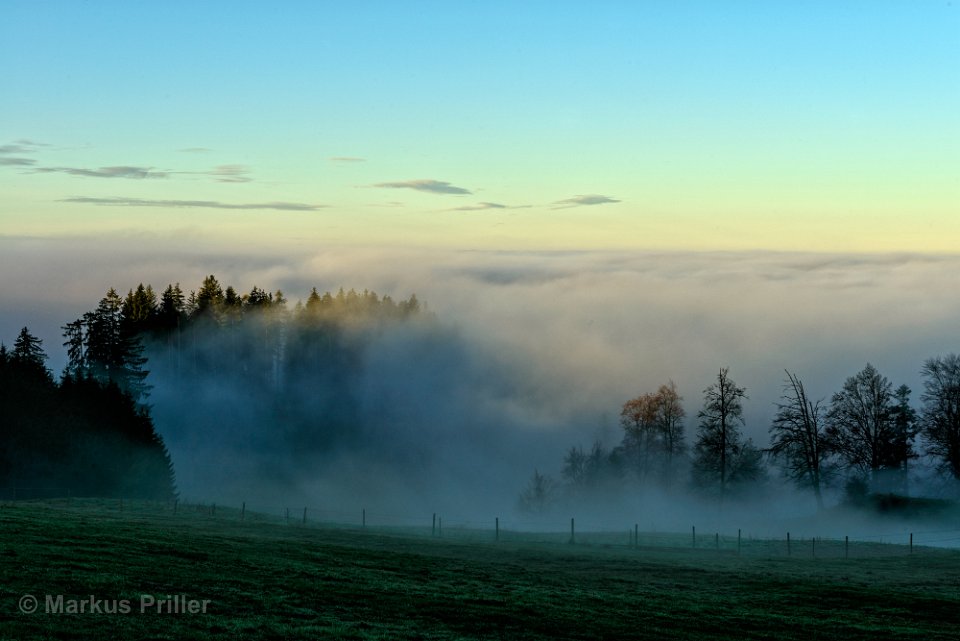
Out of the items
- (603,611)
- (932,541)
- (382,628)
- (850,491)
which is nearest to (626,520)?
(850,491)

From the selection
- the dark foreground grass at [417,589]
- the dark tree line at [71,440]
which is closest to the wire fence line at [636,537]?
the dark tree line at [71,440]

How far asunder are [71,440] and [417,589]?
67.9 metres

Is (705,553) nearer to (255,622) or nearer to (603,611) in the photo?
(603,611)

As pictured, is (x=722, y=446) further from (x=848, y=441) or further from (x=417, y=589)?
Result: (x=417, y=589)

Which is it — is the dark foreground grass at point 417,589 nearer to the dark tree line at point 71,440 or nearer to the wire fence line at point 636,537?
the wire fence line at point 636,537

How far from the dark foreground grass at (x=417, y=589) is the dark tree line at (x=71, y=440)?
37063mm

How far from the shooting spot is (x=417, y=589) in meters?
41.9

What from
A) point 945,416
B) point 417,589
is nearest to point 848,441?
point 945,416

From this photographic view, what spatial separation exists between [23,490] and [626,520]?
59484 mm

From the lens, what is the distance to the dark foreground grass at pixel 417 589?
31.7 m

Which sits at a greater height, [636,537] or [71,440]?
[71,440]

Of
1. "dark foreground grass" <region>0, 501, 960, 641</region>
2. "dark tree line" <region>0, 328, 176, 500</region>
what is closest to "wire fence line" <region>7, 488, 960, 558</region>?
"dark tree line" <region>0, 328, 176, 500</region>

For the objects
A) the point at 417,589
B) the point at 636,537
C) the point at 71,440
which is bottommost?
the point at 636,537

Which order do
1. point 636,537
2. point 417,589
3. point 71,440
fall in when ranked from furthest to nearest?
1. point 71,440
2. point 636,537
3. point 417,589
